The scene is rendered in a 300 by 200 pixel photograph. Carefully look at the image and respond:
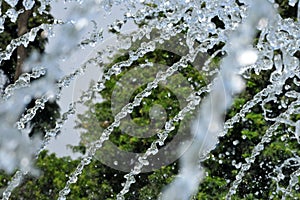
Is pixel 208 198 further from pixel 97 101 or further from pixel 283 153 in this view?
pixel 97 101

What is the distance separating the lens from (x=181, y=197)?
2352mm

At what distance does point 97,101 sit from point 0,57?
111 inches

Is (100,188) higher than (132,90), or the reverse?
(132,90)

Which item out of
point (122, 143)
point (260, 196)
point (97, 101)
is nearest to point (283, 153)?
point (260, 196)

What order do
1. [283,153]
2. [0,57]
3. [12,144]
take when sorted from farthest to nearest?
[283,153] → [12,144] → [0,57]

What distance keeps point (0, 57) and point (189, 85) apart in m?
2.75

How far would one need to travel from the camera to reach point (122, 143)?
15.6ft

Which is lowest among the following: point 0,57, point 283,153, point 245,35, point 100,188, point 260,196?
point 100,188

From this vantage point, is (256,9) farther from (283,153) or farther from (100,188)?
(100,188)

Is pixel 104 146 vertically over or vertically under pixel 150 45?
under

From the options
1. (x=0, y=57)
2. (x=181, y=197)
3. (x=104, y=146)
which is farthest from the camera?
(x=104, y=146)

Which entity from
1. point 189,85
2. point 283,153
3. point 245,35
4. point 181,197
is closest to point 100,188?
point 189,85

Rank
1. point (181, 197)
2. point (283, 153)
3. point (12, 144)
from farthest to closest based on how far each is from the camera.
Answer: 1. point (283, 153)
2. point (12, 144)
3. point (181, 197)

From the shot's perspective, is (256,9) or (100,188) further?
(100,188)
